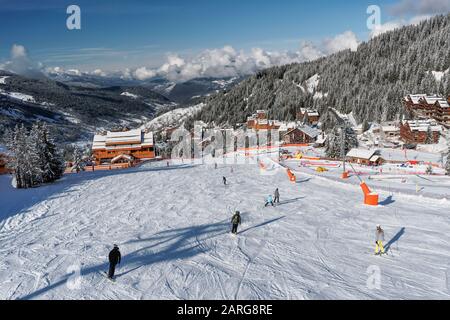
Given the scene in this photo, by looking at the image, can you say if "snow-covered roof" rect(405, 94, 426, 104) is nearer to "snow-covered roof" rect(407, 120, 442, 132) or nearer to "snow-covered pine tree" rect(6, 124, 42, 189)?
"snow-covered roof" rect(407, 120, 442, 132)

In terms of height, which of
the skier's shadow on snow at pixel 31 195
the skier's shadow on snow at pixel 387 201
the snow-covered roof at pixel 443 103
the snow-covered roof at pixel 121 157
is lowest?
the skier's shadow on snow at pixel 387 201

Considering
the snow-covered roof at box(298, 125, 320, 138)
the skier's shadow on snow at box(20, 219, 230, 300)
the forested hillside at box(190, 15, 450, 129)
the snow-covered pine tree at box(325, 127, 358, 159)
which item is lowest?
the skier's shadow on snow at box(20, 219, 230, 300)

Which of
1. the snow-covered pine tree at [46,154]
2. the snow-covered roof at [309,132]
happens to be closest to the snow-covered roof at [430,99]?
the snow-covered roof at [309,132]

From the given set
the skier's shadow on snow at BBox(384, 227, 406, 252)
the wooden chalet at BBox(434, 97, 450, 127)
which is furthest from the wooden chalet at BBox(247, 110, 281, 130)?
the skier's shadow on snow at BBox(384, 227, 406, 252)

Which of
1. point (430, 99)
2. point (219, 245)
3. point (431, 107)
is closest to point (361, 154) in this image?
point (219, 245)

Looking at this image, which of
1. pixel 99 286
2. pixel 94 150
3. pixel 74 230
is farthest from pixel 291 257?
pixel 94 150

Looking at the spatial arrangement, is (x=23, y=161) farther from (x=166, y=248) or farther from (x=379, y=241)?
(x=379, y=241)

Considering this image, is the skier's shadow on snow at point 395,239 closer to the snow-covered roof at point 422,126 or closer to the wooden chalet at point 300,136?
the snow-covered roof at point 422,126
